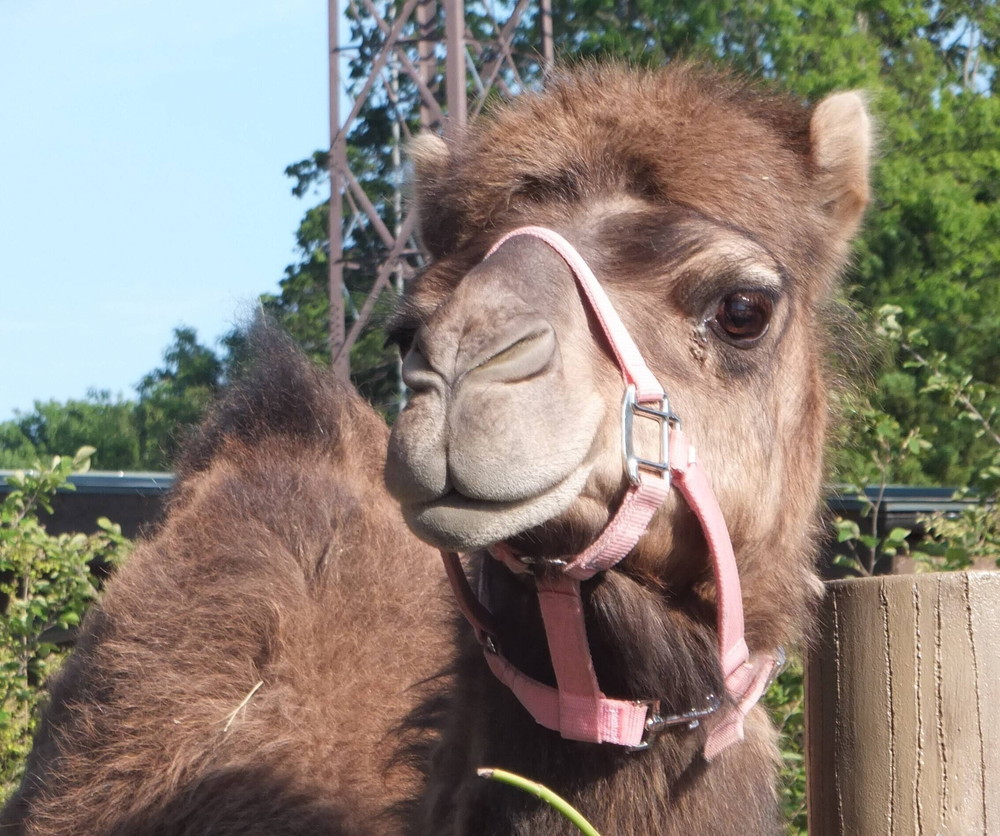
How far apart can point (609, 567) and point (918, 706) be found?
1.68 feet

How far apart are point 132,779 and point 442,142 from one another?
1.77m

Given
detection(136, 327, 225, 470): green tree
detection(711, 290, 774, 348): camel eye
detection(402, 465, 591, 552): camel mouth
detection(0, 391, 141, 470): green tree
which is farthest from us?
detection(0, 391, 141, 470): green tree

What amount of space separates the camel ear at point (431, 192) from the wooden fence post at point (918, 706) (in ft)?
3.46

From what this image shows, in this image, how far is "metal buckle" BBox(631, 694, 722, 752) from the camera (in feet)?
6.95

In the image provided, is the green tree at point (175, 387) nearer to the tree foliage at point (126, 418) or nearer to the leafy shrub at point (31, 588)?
the tree foliage at point (126, 418)

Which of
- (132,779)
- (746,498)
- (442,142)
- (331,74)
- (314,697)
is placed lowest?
(132,779)

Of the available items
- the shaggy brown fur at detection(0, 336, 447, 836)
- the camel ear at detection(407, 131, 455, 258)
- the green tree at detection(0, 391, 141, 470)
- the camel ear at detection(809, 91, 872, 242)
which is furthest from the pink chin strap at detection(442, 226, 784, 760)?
the green tree at detection(0, 391, 141, 470)

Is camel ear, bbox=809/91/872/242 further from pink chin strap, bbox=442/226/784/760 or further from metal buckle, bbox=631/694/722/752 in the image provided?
metal buckle, bbox=631/694/722/752

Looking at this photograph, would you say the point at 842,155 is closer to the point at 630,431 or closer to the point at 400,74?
the point at 630,431

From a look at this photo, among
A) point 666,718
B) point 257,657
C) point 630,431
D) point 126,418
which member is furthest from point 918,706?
point 126,418

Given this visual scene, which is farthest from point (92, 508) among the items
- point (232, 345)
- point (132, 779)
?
point (132, 779)

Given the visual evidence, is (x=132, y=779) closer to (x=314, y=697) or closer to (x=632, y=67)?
(x=314, y=697)

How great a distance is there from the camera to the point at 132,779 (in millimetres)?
3221

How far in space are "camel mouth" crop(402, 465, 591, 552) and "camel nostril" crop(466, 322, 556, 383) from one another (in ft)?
0.56
